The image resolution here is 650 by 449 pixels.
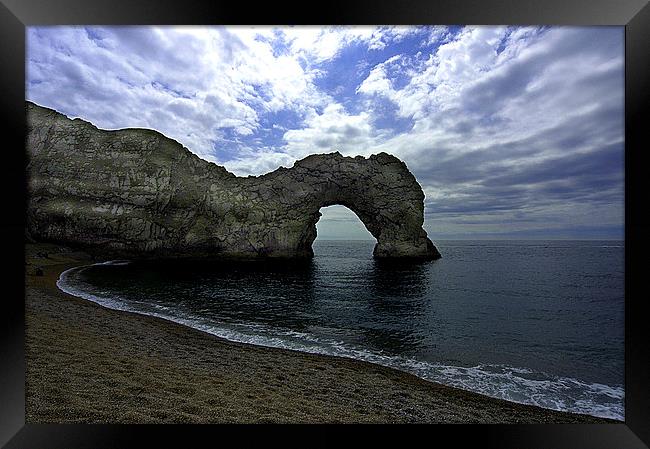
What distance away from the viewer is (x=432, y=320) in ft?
36.9

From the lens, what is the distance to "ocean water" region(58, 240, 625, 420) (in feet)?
22.2

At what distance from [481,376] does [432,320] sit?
4.58 metres

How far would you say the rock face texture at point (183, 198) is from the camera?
26312 mm

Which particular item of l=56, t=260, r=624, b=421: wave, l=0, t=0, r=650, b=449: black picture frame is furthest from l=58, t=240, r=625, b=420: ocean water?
l=0, t=0, r=650, b=449: black picture frame

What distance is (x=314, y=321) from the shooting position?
10828 mm

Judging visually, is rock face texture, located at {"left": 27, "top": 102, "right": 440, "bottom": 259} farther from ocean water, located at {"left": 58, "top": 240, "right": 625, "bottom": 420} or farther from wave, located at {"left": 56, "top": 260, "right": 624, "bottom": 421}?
wave, located at {"left": 56, "top": 260, "right": 624, "bottom": 421}

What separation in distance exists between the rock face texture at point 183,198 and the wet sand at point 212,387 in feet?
74.4

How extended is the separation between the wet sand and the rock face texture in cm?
2267

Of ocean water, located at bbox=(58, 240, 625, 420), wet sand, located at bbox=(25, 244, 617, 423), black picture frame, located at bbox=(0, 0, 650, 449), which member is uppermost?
black picture frame, located at bbox=(0, 0, 650, 449)
